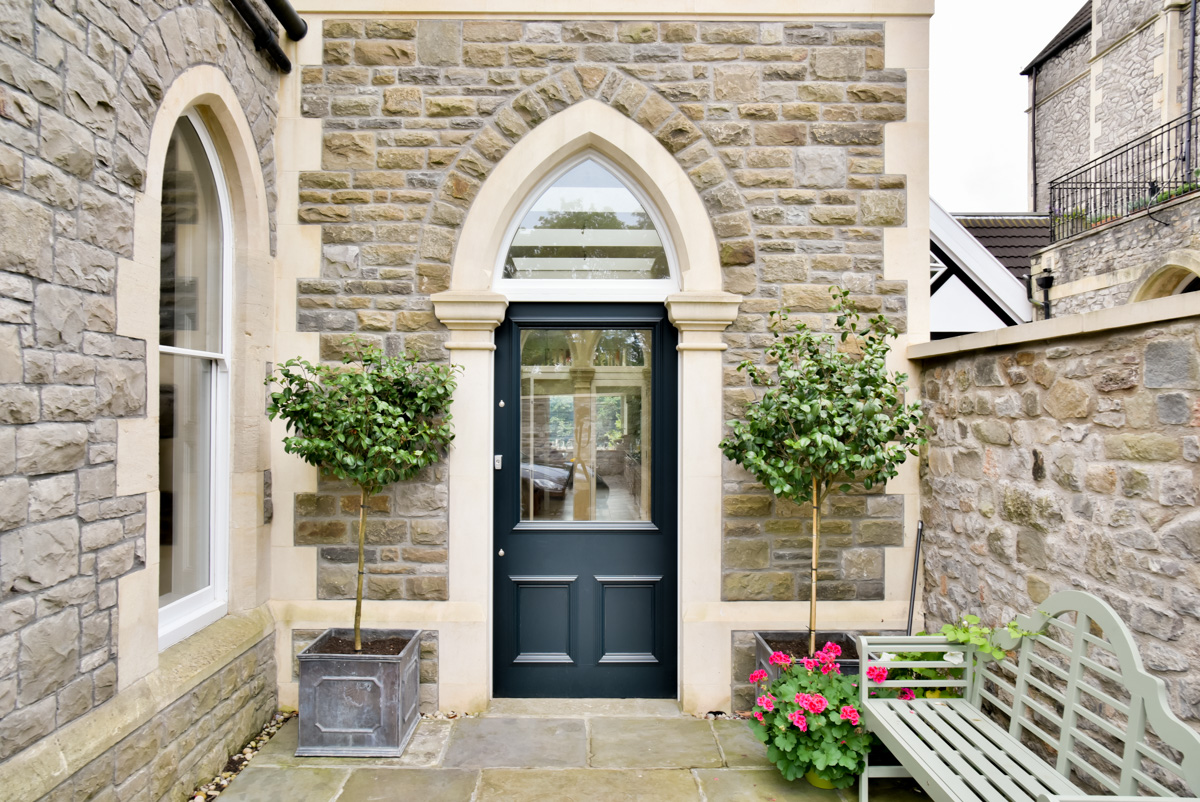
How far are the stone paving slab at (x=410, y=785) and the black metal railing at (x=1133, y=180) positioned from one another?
1325 centimetres

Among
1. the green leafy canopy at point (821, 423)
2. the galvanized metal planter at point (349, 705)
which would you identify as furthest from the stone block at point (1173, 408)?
the galvanized metal planter at point (349, 705)

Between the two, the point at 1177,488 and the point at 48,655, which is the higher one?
the point at 1177,488

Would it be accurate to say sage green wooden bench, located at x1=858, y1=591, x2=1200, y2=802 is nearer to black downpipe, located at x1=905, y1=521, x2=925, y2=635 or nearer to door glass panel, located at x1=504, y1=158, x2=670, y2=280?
black downpipe, located at x1=905, y1=521, x2=925, y2=635

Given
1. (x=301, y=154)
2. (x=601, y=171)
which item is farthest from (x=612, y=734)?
(x=301, y=154)

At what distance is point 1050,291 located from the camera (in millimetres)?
12828

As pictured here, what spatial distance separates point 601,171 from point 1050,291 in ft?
40.5

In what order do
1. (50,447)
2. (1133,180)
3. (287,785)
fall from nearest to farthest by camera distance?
(50,447) < (287,785) < (1133,180)

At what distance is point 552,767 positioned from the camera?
10.3ft

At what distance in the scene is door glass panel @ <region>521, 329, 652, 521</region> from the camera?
156 inches

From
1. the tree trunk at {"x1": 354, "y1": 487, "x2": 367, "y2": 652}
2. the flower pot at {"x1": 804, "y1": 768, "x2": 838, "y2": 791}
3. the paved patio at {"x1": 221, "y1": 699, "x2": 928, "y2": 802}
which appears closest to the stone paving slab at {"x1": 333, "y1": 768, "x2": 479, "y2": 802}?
the paved patio at {"x1": 221, "y1": 699, "x2": 928, "y2": 802}

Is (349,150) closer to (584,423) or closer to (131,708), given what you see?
(584,423)

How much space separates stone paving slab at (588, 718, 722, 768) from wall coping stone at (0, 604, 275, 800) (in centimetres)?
179

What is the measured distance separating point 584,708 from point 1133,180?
14977 millimetres

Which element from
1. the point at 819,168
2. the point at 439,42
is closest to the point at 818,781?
the point at 819,168
